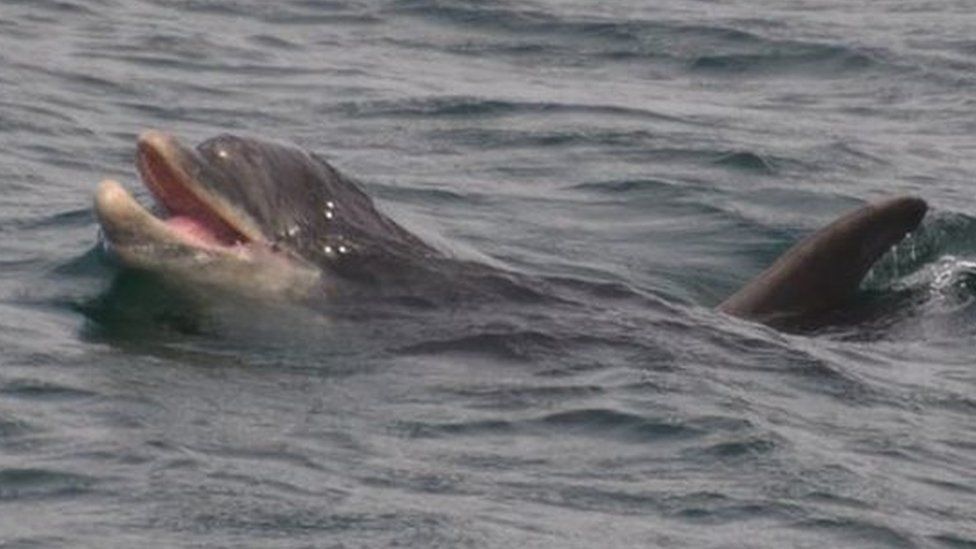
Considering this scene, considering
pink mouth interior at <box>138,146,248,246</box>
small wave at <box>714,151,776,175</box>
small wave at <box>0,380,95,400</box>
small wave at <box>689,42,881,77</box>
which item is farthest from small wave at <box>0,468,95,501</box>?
small wave at <box>689,42,881,77</box>

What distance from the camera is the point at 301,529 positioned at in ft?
35.0

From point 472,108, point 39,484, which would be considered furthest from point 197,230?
point 472,108

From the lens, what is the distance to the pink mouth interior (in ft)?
45.6

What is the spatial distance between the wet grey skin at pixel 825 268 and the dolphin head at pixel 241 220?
1625 mm

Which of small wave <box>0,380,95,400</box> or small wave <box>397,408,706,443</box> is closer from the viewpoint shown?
small wave <box>397,408,706,443</box>

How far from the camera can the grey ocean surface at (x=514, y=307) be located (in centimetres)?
1116

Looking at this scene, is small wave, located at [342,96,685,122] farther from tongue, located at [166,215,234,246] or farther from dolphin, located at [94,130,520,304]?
tongue, located at [166,215,234,246]

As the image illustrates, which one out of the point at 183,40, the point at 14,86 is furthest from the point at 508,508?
the point at 183,40

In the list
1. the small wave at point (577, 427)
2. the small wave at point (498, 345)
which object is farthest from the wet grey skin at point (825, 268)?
the small wave at point (577, 427)

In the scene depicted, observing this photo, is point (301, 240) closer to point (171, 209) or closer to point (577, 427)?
point (171, 209)

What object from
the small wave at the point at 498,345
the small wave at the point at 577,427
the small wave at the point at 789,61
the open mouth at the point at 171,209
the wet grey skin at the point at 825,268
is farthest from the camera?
the small wave at the point at 789,61

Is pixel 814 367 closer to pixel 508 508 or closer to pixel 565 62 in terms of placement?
pixel 508 508

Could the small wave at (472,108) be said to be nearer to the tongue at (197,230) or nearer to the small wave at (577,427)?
the tongue at (197,230)

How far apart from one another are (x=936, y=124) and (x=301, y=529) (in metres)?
11.8
